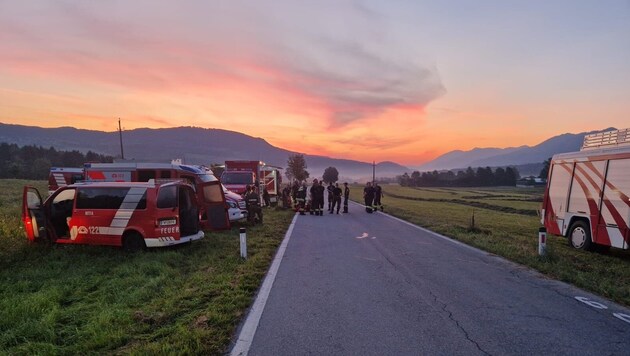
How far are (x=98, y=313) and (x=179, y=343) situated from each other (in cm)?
193

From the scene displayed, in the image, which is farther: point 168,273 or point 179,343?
point 168,273

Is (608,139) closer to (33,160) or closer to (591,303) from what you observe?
(591,303)

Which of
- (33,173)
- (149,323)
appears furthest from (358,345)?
(33,173)

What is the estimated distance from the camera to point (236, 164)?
25125 millimetres

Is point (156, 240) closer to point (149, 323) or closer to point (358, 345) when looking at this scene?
point (149, 323)

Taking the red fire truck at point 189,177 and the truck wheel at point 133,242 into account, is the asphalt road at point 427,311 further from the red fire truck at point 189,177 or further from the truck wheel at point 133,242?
the red fire truck at point 189,177

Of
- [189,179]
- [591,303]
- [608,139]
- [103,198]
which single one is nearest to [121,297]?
[103,198]

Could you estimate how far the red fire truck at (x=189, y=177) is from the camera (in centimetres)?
1292

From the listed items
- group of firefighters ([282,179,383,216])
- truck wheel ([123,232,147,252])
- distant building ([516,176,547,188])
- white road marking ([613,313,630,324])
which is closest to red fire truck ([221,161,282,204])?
group of firefighters ([282,179,383,216])

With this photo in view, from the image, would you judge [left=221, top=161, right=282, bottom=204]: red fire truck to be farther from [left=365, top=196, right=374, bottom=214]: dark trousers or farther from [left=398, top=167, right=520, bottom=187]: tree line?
[left=398, top=167, right=520, bottom=187]: tree line

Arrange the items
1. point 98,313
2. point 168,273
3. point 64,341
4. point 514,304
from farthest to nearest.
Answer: point 168,273 → point 514,304 → point 98,313 → point 64,341

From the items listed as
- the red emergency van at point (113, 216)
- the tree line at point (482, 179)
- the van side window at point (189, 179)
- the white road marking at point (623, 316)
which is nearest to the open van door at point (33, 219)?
the red emergency van at point (113, 216)

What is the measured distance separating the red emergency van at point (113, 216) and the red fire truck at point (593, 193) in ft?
34.8

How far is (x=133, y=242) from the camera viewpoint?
32.1 feet
